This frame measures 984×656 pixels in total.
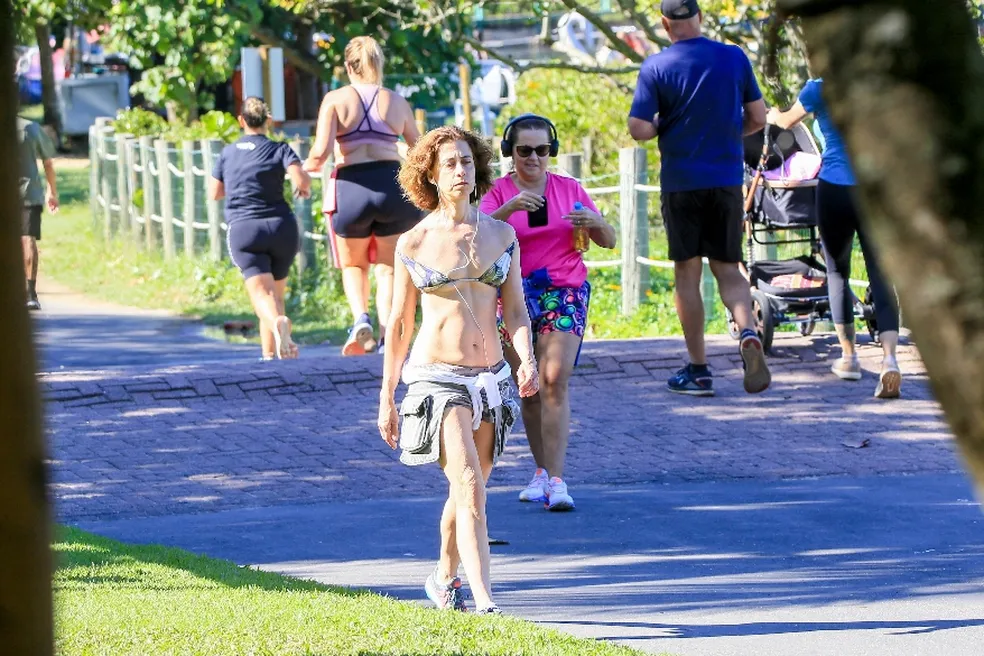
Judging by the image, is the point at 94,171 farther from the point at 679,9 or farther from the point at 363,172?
the point at 679,9

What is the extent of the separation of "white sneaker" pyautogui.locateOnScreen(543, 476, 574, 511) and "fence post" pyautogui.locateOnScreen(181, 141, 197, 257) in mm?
12188

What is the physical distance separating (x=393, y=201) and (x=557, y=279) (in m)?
3.47

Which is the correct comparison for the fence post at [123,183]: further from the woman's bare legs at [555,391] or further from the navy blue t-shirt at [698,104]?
the woman's bare legs at [555,391]

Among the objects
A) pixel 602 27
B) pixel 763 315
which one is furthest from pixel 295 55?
pixel 763 315

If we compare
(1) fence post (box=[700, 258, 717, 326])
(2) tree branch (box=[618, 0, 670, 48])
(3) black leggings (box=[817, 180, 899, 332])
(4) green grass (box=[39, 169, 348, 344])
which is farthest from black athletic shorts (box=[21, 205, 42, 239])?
(3) black leggings (box=[817, 180, 899, 332])

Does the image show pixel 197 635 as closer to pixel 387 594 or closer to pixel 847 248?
pixel 387 594

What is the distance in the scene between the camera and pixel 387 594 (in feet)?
21.2

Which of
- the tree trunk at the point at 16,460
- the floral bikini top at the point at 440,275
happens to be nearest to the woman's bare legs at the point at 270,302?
the floral bikini top at the point at 440,275

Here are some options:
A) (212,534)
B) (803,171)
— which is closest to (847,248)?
(803,171)

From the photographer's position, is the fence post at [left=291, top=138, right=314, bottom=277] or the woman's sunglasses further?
the fence post at [left=291, top=138, right=314, bottom=277]

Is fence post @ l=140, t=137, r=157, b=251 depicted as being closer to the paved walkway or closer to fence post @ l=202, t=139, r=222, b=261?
fence post @ l=202, t=139, r=222, b=261

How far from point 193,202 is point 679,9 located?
10814mm

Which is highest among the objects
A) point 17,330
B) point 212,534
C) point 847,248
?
point 17,330

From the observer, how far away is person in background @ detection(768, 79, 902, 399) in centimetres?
977
